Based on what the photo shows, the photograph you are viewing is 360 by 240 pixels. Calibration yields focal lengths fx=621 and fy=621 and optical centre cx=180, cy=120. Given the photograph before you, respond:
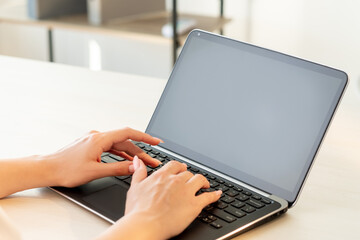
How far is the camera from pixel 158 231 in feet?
2.62

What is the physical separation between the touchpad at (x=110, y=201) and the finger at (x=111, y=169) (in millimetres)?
22

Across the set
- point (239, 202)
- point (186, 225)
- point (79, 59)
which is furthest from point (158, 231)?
point (79, 59)

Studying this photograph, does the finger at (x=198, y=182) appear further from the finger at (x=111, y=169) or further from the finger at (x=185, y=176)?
the finger at (x=111, y=169)

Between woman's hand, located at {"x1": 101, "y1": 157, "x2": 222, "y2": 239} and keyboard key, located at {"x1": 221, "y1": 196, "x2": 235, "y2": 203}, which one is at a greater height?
woman's hand, located at {"x1": 101, "y1": 157, "x2": 222, "y2": 239}

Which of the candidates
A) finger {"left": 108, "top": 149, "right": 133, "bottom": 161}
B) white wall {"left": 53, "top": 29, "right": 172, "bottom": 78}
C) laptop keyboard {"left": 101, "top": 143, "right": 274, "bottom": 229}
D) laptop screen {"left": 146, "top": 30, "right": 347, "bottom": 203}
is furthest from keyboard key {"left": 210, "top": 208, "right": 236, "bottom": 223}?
white wall {"left": 53, "top": 29, "right": 172, "bottom": 78}

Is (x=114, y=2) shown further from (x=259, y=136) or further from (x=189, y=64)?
(x=259, y=136)

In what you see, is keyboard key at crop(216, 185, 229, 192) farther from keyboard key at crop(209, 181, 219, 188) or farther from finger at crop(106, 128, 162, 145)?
finger at crop(106, 128, 162, 145)

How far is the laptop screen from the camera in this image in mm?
930

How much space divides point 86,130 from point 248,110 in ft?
1.15

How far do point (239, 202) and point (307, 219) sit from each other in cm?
10

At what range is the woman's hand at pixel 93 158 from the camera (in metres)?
0.96

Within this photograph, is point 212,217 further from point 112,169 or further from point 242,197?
point 112,169

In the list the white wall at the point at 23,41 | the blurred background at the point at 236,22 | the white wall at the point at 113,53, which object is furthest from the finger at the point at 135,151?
the white wall at the point at 23,41

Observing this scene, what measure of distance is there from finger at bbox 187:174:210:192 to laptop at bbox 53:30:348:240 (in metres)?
0.03
